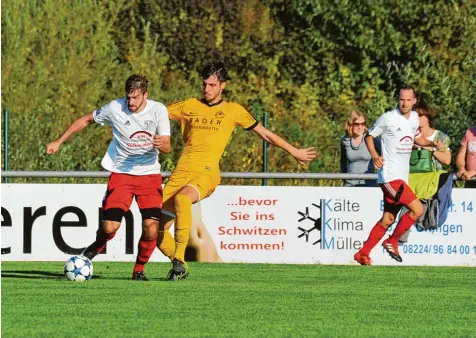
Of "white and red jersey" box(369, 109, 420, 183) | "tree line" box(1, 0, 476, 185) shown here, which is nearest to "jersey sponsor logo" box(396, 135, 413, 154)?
"white and red jersey" box(369, 109, 420, 183)

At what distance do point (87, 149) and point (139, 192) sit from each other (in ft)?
34.7

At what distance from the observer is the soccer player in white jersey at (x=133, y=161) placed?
13.9 meters

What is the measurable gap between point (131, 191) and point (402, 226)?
415 cm

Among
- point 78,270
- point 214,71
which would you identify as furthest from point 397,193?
point 78,270

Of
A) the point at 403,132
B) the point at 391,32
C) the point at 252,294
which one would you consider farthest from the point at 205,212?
the point at 391,32

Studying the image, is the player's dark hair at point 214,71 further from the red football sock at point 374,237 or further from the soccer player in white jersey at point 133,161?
the red football sock at point 374,237

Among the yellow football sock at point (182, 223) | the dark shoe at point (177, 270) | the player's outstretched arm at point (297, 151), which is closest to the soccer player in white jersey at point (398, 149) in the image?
the player's outstretched arm at point (297, 151)

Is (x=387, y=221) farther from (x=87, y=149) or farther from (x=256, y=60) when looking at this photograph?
(x=256, y=60)

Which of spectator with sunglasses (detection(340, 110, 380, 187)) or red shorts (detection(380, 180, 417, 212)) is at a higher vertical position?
spectator with sunglasses (detection(340, 110, 380, 187))

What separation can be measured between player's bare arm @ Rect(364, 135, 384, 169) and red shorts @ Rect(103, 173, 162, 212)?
311 cm

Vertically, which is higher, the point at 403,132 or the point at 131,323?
the point at 403,132

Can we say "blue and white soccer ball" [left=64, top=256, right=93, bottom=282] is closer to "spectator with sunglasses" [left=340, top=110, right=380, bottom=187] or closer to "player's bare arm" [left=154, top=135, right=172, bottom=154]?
"player's bare arm" [left=154, top=135, right=172, bottom=154]

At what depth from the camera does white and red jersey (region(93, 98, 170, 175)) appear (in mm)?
13930

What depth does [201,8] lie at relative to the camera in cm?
3128
